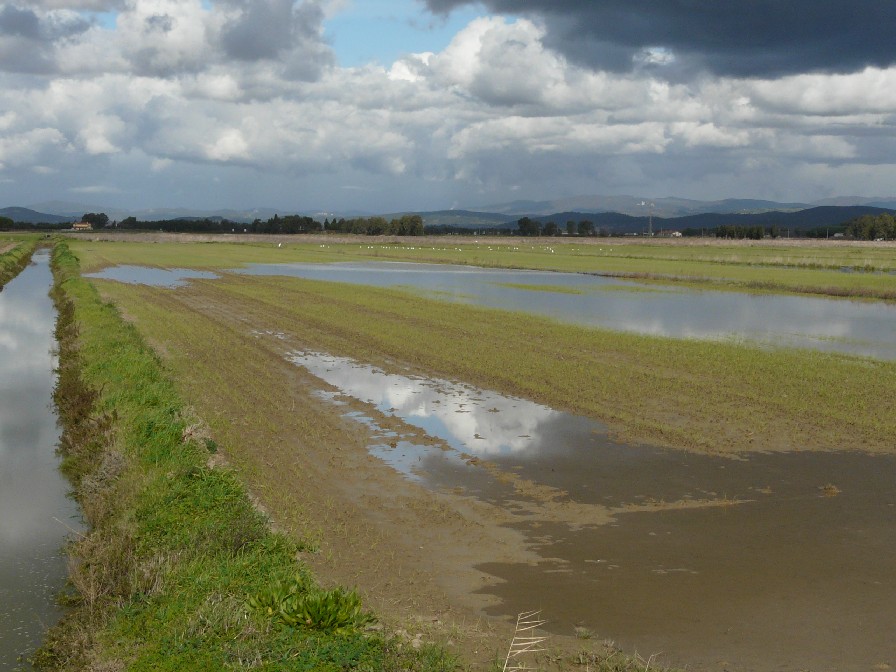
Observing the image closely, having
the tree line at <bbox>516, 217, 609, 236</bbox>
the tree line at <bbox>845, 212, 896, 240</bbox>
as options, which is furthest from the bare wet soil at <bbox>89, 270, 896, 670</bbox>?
the tree line at <bbox>516, 217, 609, 236</bbox>

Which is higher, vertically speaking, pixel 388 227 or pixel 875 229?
pixel 388 227

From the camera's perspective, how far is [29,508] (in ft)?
34.1

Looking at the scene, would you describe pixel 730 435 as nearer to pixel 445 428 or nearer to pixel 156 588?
pixel 445 428

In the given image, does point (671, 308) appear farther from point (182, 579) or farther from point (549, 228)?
point (549, 228)

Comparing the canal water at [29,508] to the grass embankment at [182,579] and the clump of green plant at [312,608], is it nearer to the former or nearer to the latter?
the grass embankment at [182,579]

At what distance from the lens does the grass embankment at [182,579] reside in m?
6.06

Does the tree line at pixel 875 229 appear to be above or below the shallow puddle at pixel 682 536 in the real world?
above

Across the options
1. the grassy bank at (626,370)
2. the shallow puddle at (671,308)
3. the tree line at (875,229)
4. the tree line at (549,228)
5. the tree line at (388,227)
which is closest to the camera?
the grassy bank at (626,370)

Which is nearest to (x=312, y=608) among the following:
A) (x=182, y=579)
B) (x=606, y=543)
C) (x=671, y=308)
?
(x=182, y=579)

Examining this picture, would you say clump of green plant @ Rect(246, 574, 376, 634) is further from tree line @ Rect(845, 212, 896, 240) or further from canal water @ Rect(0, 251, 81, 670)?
tree line @ Rect(845, 212, 896, 240)

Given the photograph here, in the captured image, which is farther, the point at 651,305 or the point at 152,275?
the point at 152,275

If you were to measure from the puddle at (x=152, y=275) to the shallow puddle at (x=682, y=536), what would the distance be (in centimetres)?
3300

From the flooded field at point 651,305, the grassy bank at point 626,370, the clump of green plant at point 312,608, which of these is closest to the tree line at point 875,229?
the flooded field at point 651,305

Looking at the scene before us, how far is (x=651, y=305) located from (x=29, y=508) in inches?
1052
